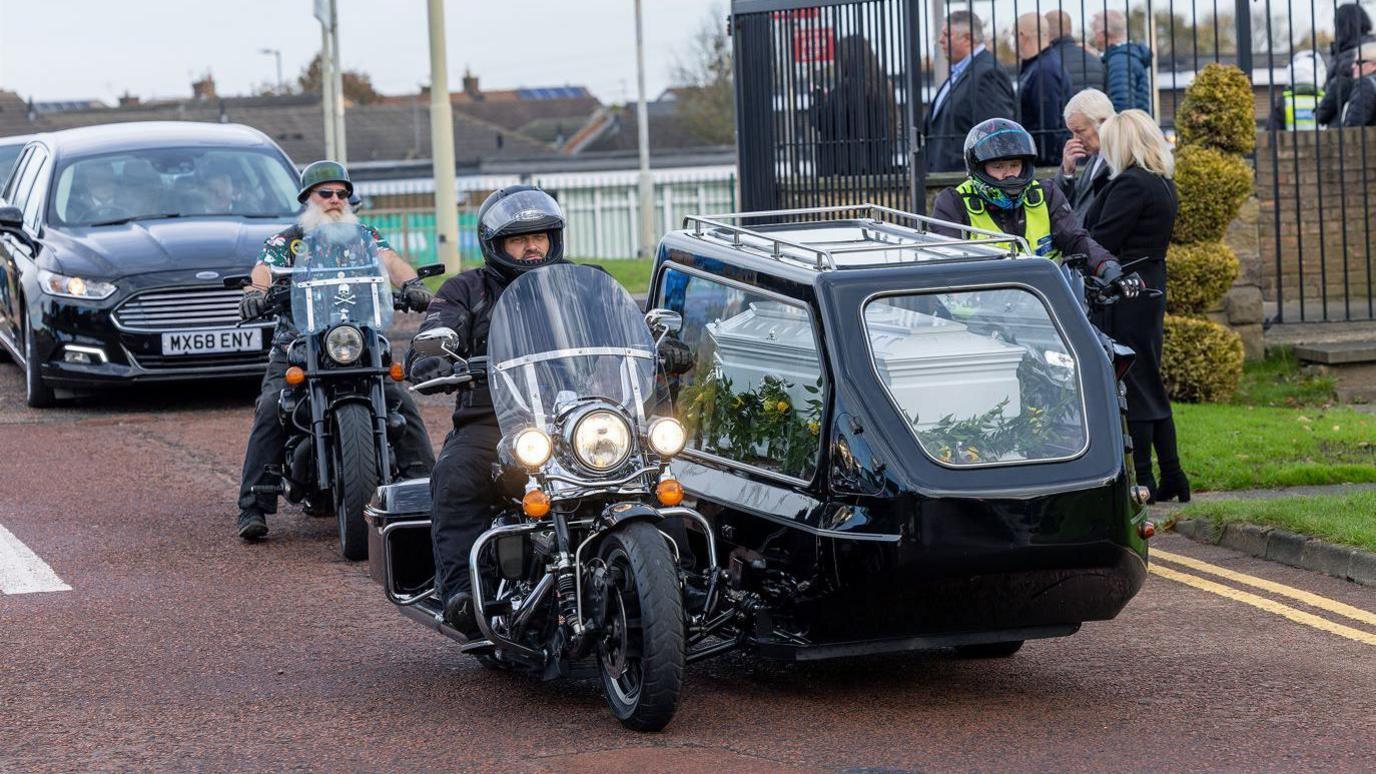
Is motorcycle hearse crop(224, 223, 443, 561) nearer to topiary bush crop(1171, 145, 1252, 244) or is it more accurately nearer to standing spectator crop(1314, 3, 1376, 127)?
topiary bush crop(1171, 145, 1252, 244)

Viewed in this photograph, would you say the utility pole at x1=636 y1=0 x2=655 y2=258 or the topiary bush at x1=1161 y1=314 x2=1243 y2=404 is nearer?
the topiary bush at x1=1161 y1=314 x2=1243 y2=404

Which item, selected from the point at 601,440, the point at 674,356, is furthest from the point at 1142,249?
the point at 601,440

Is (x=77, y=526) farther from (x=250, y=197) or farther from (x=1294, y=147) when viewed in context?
(x=1294, y=147)

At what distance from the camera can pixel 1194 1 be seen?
13.6 metres

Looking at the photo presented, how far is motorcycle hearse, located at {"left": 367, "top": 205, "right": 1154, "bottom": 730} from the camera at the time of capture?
595cm

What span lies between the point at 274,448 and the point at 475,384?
10.4ft

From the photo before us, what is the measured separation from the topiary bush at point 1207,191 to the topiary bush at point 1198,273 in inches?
4.2

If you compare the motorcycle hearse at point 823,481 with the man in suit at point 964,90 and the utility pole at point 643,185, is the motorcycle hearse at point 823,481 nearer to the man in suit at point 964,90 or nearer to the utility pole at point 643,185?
the man in suit at point 964,90

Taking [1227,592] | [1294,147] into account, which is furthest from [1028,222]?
[1294,147]

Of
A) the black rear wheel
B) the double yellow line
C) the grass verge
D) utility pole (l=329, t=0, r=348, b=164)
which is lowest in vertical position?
the double yellow line

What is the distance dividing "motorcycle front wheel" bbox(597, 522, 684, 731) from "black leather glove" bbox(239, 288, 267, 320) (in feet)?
12.1

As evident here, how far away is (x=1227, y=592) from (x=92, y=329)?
811 cm

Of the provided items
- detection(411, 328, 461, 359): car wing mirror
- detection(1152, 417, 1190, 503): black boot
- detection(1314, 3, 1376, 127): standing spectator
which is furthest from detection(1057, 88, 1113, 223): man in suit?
detection(1314, 3, 1376, 127): standing spectator

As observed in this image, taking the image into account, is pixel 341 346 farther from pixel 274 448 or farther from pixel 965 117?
pixel 965 117
